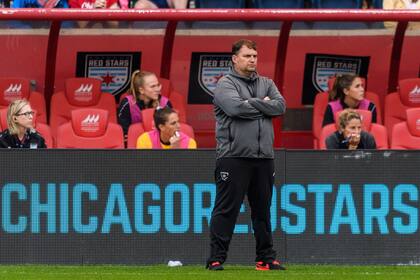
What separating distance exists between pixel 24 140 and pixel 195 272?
275 cm

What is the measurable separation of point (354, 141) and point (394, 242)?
5.08 feet

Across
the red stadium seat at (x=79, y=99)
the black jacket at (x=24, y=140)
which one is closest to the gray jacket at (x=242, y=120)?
the black jacket at (x=24, y=140)

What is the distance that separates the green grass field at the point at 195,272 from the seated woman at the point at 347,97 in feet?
10.8

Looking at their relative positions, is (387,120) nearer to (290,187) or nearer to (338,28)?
(338,28)

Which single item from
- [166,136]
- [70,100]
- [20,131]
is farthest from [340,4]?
[20,131]

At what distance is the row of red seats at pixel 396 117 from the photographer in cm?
1343

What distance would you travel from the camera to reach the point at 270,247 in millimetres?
10016

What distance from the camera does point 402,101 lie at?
14609mm

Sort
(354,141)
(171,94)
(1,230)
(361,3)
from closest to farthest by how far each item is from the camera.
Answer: (1,230) < (354,141) < (171,94) < (361,3)

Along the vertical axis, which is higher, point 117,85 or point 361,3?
point 361,3

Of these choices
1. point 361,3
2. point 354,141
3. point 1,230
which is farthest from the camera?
point 361,3

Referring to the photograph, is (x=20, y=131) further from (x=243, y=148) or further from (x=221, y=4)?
(x=221, y=4)

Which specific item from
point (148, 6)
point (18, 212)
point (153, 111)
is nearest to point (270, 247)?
point (18, 212)

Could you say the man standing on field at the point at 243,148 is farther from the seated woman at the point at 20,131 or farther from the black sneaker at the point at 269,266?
the seated woman at the point at 20,131
